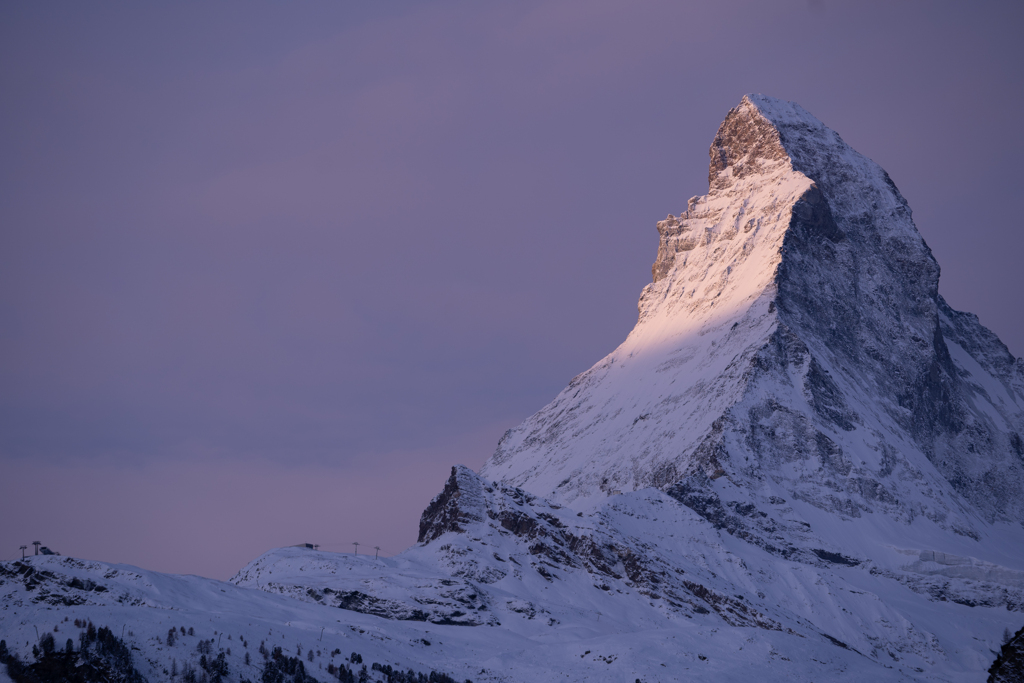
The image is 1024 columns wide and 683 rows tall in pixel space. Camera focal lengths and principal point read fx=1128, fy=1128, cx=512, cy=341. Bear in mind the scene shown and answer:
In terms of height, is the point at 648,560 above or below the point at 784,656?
above

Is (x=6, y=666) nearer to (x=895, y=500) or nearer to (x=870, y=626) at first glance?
(x=870, y=626)

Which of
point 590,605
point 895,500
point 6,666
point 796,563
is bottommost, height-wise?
point 6,666

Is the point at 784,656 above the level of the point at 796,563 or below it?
below

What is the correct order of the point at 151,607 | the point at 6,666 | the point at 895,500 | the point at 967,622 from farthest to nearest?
the point at 895,500
the point at 967,622
the point at 151,607
the point at 6,666

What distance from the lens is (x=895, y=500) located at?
196 m

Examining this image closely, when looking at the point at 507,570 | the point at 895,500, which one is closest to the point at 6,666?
the point at 507,570

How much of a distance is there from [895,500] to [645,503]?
184 ft

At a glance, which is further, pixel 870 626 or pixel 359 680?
pixel 870 626

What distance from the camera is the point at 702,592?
4970 inches

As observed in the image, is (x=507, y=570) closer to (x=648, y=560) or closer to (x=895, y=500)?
(x=648, y=560)

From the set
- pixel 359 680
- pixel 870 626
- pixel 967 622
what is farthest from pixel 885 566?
pixel 359 680

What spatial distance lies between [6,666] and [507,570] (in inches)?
2374

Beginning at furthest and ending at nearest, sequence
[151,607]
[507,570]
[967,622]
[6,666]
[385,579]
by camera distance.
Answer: [967,622] < [507,570] < [385,579] < [151,607] < [6,666]

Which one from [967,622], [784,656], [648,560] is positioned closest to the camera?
[784,656]
